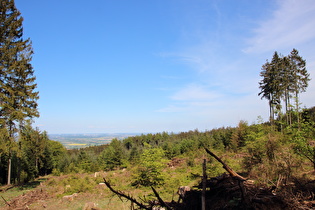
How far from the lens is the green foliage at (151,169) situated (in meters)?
14.3

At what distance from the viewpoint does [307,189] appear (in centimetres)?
263

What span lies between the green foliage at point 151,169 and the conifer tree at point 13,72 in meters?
10.1

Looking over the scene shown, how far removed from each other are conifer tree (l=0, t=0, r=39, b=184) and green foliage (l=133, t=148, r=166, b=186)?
1010 centimetres

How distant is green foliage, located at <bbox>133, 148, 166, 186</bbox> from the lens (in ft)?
46.9

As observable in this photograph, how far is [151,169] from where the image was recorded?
48.3ft

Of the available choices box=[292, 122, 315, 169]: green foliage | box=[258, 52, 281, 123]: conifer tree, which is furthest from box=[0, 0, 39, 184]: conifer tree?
box=[258, 52, 281, 123]: conifer tree

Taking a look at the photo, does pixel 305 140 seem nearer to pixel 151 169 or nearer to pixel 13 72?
pixel 151 169

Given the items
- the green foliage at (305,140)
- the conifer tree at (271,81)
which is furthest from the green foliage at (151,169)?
the conifer tree at (271,81)

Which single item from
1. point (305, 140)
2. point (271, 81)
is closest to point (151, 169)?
point (305, 140)

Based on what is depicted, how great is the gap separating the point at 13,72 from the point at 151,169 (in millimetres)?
13553

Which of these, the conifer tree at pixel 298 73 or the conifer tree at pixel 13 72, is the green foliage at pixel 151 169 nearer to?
the conifer tree at pixel 13 72

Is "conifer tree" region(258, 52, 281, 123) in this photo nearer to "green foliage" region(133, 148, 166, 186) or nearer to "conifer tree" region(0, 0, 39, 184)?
"green foliage" region(133, 148, 166, 186)

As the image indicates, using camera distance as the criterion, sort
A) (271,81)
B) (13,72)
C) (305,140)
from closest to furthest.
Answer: (305,140) < (13,72) < (271,81)

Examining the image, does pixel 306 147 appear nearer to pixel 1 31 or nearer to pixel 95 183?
pixel 95 183
